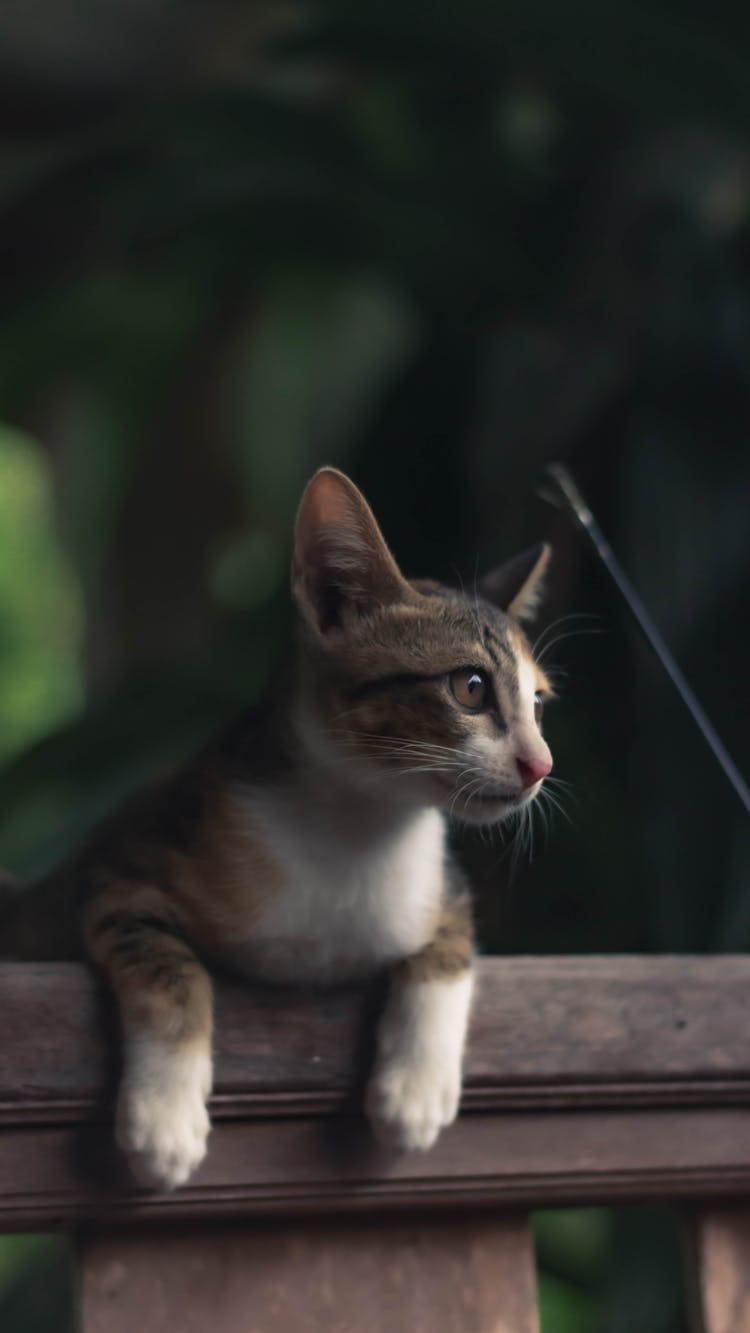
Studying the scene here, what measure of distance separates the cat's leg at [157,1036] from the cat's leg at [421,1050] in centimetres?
6

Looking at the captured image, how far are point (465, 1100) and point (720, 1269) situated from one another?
4.8 inches

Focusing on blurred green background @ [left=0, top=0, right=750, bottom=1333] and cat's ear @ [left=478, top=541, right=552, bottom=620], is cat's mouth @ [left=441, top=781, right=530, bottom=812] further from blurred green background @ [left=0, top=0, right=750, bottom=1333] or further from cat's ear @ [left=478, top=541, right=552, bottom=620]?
blurred green background @ [left=0, top=0, right=750, bottom=1333]

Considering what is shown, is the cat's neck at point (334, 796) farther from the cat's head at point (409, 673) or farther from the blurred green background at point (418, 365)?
the blurred green background at point (418, 365)

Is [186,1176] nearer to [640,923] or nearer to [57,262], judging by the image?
[640,923]

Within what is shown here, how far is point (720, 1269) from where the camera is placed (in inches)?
23.5

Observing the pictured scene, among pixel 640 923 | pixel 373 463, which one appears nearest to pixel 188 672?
A: pixel 373 463

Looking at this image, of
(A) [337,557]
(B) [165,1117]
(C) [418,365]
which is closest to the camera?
(B) [165,1117]

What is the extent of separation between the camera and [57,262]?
1549mm

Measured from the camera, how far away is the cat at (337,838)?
0.56 m

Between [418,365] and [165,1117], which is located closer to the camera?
[165,1117]

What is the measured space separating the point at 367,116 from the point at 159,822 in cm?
108

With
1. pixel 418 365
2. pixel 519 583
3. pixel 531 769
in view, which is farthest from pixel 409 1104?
pixel 418 365

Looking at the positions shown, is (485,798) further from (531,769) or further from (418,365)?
(418,365)

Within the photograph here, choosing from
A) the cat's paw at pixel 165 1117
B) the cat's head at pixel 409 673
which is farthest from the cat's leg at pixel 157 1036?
the cat's head at pixel 409 673
